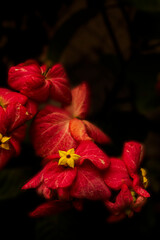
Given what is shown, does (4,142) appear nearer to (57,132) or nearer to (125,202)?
(57,132)

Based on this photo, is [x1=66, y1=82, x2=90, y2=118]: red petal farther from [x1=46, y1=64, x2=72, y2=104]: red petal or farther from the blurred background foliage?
the blurred background foliage

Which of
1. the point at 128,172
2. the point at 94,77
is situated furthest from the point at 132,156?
the point at 94,77

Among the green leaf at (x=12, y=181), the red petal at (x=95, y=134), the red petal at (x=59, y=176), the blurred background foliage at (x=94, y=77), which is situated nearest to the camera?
the red petal at (x=59, y=176)

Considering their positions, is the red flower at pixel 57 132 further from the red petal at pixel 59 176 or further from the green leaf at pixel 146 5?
the green leaf at pixel 146 5

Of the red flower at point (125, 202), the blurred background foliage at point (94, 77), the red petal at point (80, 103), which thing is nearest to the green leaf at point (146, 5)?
the blurred background foliage at point (94, 77)

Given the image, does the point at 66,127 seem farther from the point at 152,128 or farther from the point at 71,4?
the point at 71,4

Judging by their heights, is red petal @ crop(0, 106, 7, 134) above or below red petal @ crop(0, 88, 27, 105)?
below

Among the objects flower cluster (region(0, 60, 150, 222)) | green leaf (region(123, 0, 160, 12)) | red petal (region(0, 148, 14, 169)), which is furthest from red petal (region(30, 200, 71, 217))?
green leaf (region(123, 0, 160, 12))

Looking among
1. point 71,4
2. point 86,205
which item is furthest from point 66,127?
point 71,4
